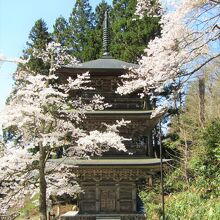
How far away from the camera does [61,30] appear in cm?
3359

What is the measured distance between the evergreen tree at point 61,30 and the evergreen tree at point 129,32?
4702 mm

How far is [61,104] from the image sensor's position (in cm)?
1112

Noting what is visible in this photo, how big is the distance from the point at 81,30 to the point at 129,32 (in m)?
6.22

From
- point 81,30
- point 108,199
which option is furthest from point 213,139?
point 81,30

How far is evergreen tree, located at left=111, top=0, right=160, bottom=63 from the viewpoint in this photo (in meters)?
27.9

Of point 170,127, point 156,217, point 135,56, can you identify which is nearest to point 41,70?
point 135,56

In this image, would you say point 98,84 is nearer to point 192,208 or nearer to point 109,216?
point 109,216

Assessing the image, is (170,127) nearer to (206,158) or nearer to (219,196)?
(206,158)

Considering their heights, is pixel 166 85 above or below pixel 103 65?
below

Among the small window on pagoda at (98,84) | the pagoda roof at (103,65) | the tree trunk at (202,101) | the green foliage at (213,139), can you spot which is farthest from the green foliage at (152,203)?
the pagoda roof at (103,65)

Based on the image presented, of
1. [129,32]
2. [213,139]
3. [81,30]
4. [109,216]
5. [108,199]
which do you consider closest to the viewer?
[109,216]

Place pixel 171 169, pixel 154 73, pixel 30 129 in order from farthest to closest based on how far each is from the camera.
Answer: pixel 171 169 < pixel 30 129 < pixel 154 73

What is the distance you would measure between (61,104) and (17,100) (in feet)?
4.22

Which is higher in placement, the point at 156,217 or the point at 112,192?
the point at 112,192
